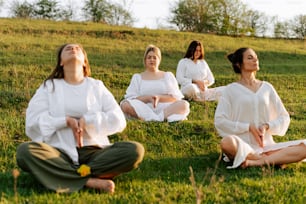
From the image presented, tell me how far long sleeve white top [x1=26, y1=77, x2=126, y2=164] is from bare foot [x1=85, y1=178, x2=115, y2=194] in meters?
0.38

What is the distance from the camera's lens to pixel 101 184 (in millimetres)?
5660

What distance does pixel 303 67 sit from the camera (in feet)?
80.9

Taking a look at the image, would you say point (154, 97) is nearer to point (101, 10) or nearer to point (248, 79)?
point (248, 79)

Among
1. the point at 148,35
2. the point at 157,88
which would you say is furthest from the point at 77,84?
the point at 148,35

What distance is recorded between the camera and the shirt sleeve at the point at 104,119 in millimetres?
6066

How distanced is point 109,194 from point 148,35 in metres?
25.3

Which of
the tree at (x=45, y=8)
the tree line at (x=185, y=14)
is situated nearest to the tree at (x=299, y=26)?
the tree line at (x=185, y=14)

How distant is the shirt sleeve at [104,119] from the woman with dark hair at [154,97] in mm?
3156

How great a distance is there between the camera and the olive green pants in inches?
220

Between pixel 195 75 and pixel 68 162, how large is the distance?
25.0 ft

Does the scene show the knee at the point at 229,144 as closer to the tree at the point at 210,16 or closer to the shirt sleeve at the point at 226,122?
the shirt sleeve at the point at 226,122

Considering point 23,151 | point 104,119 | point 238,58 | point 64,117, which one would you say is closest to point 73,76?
point 64,117

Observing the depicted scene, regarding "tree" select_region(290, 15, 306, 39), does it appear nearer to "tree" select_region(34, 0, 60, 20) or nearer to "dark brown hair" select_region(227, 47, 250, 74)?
"tree" select_region(34, 0, 60, 20)

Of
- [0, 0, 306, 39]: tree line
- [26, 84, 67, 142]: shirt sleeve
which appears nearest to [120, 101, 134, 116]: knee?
[26, 84, 67, 142]: shirt sleeve
